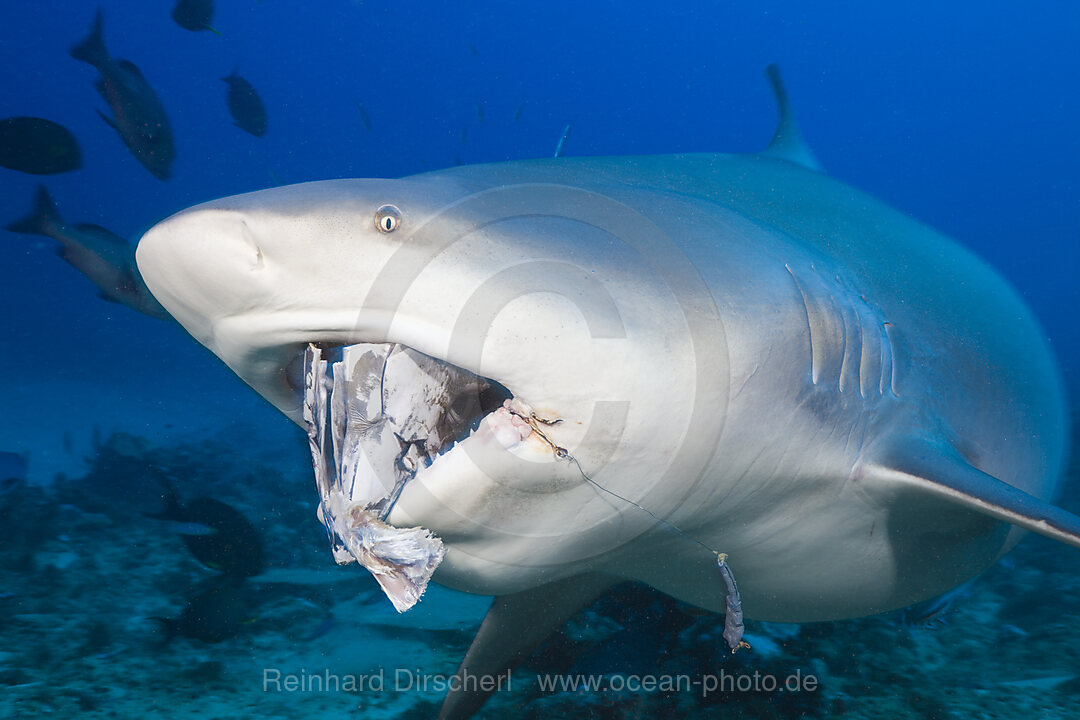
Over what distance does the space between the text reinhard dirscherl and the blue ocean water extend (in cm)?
1105

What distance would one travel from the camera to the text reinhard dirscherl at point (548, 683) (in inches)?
110

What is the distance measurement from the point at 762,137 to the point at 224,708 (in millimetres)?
137786

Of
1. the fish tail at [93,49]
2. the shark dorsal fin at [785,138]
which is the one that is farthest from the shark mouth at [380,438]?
the fish tail at [93,49]

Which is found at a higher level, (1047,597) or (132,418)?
(132,418)

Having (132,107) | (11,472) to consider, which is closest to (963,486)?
(132,107)

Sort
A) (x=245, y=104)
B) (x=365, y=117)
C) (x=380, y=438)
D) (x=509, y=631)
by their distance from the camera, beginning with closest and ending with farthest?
(x=380, y=438) < (x=509, y=631) < (x=245, y=104) < (x=365, y=117)

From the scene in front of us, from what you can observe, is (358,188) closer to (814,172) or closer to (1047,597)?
(814,172)

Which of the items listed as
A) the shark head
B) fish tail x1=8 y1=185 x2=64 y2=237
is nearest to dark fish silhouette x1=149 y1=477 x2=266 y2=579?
fish tail x1=8 y1=185 x2=64 y2=237

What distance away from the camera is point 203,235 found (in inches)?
47.6

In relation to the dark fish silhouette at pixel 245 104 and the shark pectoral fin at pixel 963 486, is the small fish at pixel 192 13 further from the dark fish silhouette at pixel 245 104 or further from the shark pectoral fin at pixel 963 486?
the shark pectoral fin at pixel 963 486

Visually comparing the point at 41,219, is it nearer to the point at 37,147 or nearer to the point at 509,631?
the point at 37,147

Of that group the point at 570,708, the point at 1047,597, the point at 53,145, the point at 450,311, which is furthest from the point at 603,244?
the point at 53,145

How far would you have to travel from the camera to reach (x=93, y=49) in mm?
4906

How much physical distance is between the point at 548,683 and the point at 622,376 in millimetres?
2188
